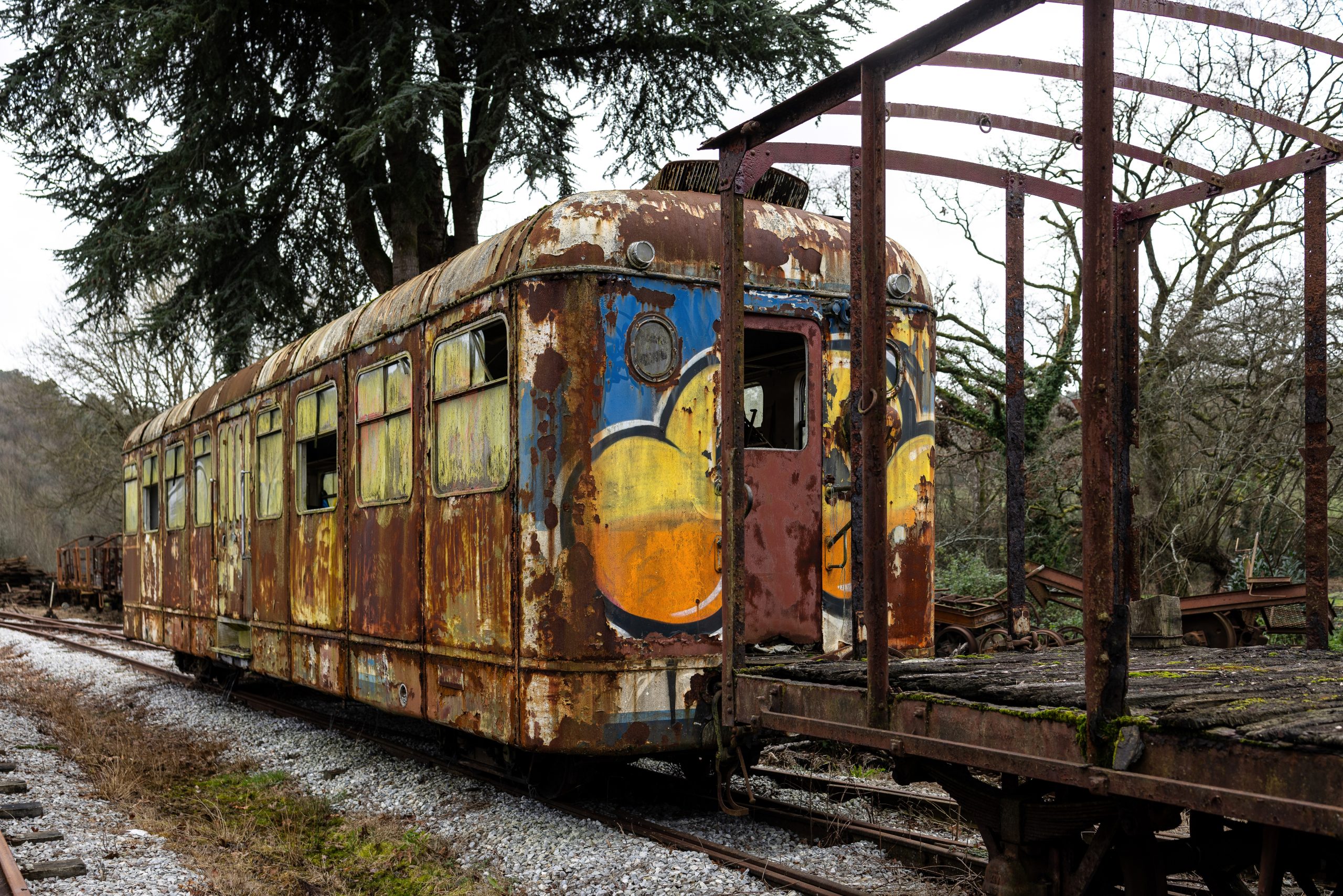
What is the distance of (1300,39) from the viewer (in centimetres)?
445

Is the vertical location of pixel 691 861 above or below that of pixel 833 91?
below

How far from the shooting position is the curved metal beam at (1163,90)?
4445 mm

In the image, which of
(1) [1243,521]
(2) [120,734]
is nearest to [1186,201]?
(2) [120,734]

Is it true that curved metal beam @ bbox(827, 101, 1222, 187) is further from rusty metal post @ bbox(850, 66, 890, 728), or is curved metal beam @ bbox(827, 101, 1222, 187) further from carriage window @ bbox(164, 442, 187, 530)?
carriage window @ bbox(164, 442, 187, 530)

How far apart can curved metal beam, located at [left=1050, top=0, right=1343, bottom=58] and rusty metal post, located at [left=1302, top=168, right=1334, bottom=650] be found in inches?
20.1

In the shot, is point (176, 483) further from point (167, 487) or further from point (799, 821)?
point (799, 821)

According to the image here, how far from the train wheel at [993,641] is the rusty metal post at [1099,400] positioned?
5086 millimetres

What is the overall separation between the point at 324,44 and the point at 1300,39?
15.4 m

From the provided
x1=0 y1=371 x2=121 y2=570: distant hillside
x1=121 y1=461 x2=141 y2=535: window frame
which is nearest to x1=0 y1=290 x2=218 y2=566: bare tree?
x1=0 y1=371 x2=121 y2=570: distant hillside

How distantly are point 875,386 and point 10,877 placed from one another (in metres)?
4.36

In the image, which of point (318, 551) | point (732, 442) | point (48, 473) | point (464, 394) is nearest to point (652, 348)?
point (464, 394)

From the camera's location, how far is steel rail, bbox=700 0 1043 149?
130 inches

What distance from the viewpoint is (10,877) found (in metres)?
5.05

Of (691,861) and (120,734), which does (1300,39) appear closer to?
(691,861)
